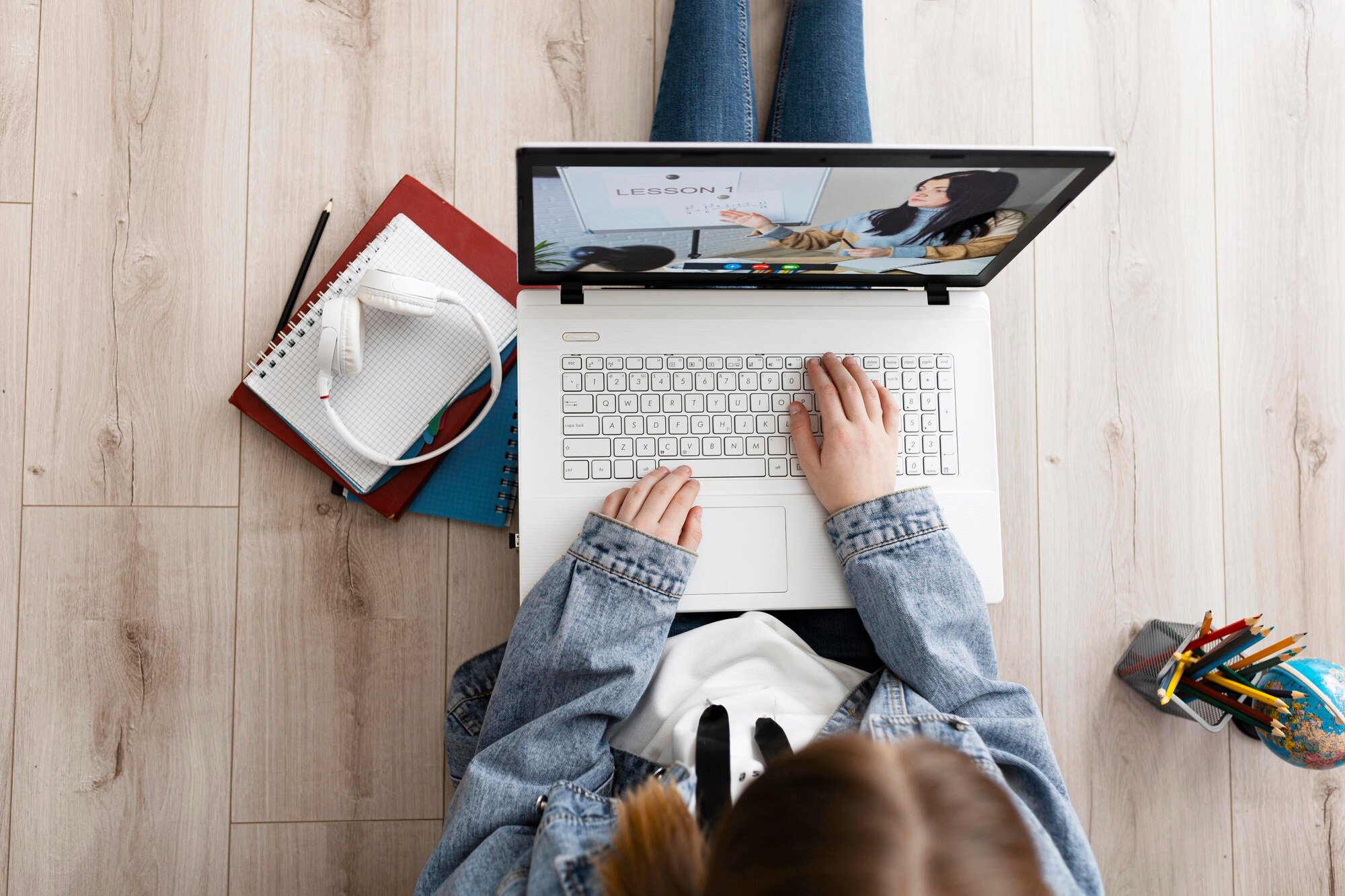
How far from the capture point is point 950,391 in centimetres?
76

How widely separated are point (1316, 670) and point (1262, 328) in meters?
0.42

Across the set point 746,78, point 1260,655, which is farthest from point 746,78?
point 1260,655

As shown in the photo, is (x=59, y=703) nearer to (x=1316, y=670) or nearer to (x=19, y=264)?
(x=19, y=264)

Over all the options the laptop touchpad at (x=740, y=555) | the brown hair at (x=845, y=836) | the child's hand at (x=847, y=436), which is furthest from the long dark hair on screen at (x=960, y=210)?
the brown hair at (x=845, y=836)

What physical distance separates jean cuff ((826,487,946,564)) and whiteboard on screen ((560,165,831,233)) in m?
0.26

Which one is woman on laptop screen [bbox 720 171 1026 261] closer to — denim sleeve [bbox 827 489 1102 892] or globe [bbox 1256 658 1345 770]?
denim sleeve [bbox 827 489 1102 892]

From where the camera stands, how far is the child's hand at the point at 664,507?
70 cm

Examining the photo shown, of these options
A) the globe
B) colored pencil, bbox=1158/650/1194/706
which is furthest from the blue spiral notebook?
the globe

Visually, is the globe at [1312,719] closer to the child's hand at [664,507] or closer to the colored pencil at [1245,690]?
the colored pencil at [1245,690]

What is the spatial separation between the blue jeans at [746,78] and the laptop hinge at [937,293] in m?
0.24

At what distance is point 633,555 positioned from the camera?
689 mm

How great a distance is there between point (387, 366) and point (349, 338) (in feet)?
0.21

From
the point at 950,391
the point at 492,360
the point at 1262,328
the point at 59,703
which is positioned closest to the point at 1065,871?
the point at 950,391

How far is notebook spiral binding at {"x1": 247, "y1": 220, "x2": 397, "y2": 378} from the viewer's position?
870mm
